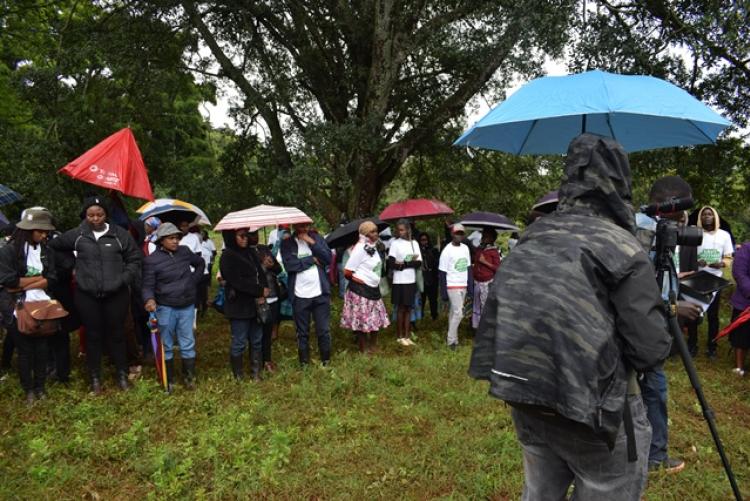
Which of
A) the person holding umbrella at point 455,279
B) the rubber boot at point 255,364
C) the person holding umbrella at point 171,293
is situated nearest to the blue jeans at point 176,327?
the person holding umbrella at point 171,293

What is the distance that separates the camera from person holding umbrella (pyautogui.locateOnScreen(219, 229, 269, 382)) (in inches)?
245

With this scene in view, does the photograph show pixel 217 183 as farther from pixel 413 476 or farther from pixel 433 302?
pixel 413 476

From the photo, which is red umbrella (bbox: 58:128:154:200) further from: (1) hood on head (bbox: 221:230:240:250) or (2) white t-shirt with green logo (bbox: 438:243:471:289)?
(2) white t-shirt with green logo (bbox: 438:243:471:289)

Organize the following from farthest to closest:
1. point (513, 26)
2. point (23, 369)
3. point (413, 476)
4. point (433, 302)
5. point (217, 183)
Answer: point (217, 183) < point (433, 302) < point (513, 26) < point (23, 369) < point (413, 476)

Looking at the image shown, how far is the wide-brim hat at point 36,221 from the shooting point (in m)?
5.65

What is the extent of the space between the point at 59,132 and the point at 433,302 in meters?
8.22

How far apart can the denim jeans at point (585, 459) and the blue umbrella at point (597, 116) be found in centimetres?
204

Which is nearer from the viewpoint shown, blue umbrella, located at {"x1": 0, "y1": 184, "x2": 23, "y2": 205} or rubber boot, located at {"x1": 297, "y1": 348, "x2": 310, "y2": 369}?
rubber boot, located at {"x1": 297, "y1": 348, "x2": 310, "y2": 369}

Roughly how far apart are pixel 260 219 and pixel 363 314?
7.10ft

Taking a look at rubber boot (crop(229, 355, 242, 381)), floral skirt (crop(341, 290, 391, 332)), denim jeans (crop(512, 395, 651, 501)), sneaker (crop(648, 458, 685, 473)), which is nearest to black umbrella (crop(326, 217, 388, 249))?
floral skirt (crop(341, 290, 391, 332))

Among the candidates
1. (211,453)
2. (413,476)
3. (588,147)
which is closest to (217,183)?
(211,453)

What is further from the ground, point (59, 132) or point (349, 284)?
point (59, 132)

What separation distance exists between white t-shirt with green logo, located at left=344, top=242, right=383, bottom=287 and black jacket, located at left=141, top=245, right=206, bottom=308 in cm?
225

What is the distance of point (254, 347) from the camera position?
650 cm
